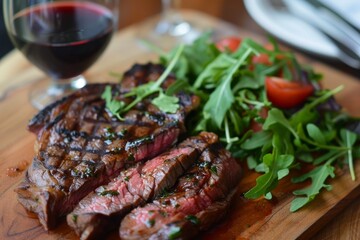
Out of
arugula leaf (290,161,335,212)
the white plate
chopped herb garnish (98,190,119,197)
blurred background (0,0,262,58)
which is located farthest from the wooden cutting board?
blurred background (0,0,262,58)

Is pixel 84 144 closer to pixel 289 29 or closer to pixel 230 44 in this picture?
pixel 230 44

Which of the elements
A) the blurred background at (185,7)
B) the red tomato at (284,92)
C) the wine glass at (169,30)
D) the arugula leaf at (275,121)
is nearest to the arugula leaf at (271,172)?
the arugula leaf at (275,121)

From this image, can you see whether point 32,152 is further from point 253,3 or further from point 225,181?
point 253,3

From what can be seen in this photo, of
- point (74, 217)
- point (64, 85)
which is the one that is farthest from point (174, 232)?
point (64, 85)

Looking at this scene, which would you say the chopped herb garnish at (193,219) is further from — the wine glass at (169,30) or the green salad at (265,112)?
the wine glass at (169,30)

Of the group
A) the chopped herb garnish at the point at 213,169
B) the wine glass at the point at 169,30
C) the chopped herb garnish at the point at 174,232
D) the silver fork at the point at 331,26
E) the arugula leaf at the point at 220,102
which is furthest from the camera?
the wine glass at the point at 169,30

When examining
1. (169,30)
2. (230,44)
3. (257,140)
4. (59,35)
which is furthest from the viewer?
(169,30)
